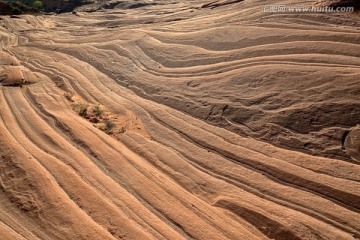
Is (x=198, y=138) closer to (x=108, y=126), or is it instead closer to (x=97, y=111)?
(x=108, y=126)

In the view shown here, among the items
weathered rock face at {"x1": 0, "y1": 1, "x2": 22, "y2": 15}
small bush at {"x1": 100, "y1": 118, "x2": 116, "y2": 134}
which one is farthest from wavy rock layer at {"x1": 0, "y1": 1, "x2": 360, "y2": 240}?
weathered rock face at {"x1": 0, "y1": 1, "x2": 22, "y2": 15}

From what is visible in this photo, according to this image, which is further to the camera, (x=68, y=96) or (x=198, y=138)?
(x=68, y=96)

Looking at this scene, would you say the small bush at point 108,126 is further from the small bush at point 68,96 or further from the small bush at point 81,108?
the small bush at point 68,96

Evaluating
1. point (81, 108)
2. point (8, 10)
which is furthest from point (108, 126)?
point (8, 10)

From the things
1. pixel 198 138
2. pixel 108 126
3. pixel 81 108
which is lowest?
pixel 198 138

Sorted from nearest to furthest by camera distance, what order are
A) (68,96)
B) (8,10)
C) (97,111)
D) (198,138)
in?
(198,138) < (97,111) < (68,96) < (8,10)

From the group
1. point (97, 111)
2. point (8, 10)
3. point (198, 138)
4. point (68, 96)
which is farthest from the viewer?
point (8, 10)

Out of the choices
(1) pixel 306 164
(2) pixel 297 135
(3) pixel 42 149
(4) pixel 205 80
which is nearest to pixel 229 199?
(1) pixel 306 164

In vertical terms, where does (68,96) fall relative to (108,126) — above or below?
above

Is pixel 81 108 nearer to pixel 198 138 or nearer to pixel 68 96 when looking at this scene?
pixel 68 96
